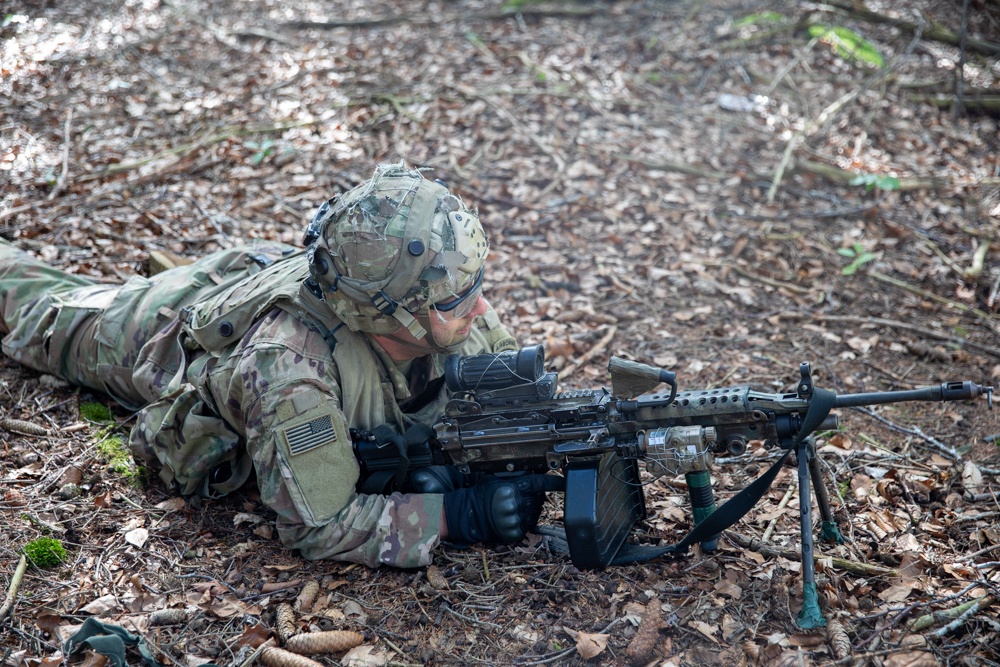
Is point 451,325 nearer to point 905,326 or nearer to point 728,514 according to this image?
point 728,514

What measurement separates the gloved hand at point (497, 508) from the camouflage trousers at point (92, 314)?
220 cm

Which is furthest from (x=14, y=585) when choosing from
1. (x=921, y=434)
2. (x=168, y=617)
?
(x=921, y=434)

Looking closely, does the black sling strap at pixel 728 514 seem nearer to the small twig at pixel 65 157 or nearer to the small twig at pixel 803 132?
the small twig at pixel 803 132

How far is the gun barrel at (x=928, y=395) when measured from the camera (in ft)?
11.2

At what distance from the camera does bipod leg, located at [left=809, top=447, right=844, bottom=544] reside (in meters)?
4.04

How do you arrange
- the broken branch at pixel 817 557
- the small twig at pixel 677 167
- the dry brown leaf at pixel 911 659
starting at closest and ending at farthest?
the dry brown leaf at pixel 911 659, the broken branch at pixel 817 557, the small twig at pixel 677 167

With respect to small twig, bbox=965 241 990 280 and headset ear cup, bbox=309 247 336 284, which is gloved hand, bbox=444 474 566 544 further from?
small twig, bbox=965 241 990 280

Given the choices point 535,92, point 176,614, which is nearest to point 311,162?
point 535,92

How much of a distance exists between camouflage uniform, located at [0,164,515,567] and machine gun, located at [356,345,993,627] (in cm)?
32

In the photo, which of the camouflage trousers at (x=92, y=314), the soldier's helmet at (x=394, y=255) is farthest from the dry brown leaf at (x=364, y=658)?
the camouflage trousers at (x=92, y=314)

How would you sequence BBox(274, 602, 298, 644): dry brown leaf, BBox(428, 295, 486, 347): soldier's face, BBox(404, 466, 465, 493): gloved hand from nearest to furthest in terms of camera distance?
1. BBox(274, 602, 298, 644): dry brown leaf
2. BBox(428, 295, 486, 347): soldier's face
3. BBox(404, 466, 465, 493): gloved hand

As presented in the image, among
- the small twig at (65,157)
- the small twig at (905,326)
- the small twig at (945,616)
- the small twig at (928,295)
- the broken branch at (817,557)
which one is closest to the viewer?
the small twig at (945,616)

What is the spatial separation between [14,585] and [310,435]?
5.15ft

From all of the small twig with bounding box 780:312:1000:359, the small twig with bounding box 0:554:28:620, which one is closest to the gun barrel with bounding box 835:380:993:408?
the small twig with bounding box 780:312:1000:359
